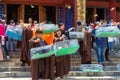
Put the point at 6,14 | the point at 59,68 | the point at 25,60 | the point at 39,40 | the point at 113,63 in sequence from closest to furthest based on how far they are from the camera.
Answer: the point at 39,40
the point at 59,68
the point at 25,60
the point at 113,63
the point at 6,14

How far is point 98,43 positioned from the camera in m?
17.7

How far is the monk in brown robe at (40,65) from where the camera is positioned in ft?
46.5

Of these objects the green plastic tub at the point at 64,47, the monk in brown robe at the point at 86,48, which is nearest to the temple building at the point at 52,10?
the monk in brown robe at the point at 86,48

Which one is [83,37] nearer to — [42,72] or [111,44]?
[111,44]

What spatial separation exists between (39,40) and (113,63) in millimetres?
4716

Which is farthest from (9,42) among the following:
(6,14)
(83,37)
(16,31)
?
(6,14)

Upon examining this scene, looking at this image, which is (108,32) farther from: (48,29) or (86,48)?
(48,29)

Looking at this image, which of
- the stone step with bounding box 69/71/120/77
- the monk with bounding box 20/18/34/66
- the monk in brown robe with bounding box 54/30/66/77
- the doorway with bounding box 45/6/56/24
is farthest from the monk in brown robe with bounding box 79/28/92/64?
the doorway with bounding box 45/6/56/24

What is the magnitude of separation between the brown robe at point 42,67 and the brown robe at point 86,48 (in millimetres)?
2916

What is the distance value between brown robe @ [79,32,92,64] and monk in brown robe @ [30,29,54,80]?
292 cm

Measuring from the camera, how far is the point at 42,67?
1445cm

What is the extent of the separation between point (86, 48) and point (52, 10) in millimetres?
9988

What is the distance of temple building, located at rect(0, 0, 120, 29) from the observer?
85.0ft

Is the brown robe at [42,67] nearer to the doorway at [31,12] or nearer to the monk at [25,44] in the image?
the monk at [25,44]
